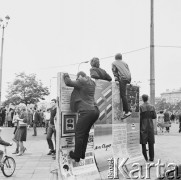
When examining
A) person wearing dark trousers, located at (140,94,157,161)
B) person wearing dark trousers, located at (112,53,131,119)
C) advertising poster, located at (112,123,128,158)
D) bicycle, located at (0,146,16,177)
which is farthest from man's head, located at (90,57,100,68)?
person wearing dark trousers, located at (140,94,157,161)

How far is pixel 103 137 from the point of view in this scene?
771cm

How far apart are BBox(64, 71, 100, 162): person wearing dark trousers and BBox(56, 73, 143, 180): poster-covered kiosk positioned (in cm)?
24

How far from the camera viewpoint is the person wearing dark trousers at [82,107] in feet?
20.4

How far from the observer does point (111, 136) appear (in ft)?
26.3

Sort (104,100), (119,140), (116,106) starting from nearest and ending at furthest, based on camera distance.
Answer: (104,100), (116,106), (119,140)

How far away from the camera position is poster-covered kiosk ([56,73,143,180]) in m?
6.43

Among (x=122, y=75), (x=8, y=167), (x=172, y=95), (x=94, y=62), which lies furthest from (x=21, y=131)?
(x=172, y=95)

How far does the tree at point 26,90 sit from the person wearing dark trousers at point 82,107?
1554 inches

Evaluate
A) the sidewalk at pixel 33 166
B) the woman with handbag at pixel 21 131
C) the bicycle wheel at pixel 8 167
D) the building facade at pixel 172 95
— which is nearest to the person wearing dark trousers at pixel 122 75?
the sidewalk at pixel 33 166

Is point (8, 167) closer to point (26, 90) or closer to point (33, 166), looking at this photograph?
point (33, 166)

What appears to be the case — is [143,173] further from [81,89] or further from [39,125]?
[39,125]

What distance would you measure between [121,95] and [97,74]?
1.17 m

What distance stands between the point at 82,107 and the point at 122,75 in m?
2.22

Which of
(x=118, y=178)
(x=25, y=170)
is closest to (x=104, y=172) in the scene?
(x=118, y=178)
